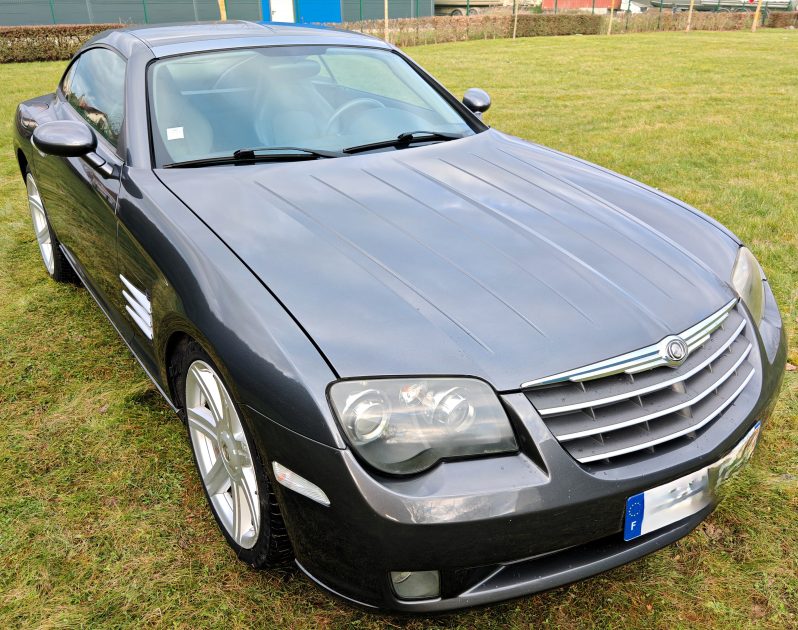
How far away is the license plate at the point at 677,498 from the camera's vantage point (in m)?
1.66

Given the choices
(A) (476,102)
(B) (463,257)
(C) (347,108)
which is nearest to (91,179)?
(C) (347,108)

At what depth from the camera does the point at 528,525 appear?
154 cm

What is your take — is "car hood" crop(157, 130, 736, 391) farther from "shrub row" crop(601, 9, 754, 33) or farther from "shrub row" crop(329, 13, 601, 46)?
"shrub row" crop(601, 9, 754, 33)

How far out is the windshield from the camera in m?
2.68

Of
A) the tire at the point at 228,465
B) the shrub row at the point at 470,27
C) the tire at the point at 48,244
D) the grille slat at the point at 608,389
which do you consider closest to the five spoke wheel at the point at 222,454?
the tire at the point at 228,465

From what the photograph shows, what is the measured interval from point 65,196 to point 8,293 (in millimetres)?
1149

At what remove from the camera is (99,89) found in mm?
3275

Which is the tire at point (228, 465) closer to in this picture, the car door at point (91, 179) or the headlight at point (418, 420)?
the headlight at point (418, 420)

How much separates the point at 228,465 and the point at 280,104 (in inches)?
61.2

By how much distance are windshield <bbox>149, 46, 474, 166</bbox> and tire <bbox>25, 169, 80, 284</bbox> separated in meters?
1.54

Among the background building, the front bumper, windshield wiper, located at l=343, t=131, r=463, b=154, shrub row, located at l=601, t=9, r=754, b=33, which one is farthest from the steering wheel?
the background building

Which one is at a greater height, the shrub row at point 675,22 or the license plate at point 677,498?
the license plate at point 677,498

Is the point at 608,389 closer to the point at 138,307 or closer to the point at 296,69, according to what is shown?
the point at 138,307

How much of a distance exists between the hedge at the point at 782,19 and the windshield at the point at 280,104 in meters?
31.5
